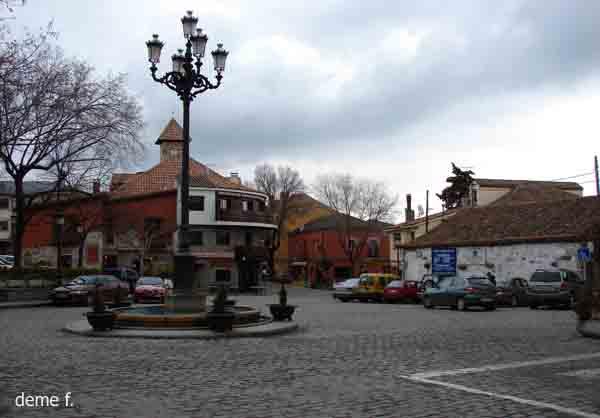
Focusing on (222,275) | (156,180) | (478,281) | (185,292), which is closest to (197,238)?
(222,275)

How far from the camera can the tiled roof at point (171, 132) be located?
74688 millimetres

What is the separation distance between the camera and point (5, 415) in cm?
727

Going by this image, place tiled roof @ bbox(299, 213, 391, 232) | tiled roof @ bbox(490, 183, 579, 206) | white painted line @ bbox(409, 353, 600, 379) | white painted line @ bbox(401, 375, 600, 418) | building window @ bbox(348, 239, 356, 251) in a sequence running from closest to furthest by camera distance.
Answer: white painted line @ bbox(401, 375, 600, 418) → white painted line @ bbox(409, 353, 600, 379) → tiled roof @ bbox(490, 183, 579, 206) → building window @ bbox(348, 239, 356, 251) → tiled roof @ bbox(299, 213, 391, 232)

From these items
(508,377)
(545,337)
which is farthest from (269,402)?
(545,337)

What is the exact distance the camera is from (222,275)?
59281mm

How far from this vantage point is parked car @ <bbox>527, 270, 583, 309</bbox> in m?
→ 28.6

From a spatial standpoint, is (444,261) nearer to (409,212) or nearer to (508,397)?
(508,397)

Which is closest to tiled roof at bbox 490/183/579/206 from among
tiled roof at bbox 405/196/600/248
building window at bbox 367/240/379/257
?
tiled roof at bbox 405/196/600/248

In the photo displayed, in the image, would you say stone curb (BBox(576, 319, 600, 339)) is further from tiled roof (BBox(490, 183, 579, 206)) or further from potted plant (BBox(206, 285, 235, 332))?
tiled roof (BBox(490, 183, 579, 206))

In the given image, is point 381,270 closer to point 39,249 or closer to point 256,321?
point 39,249

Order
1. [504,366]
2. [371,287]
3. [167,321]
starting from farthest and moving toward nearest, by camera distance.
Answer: [371,287]
[167,321]
[504,366]

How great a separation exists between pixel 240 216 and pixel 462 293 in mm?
34699

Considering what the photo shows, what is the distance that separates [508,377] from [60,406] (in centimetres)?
636

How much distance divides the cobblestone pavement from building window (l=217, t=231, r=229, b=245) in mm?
42622
